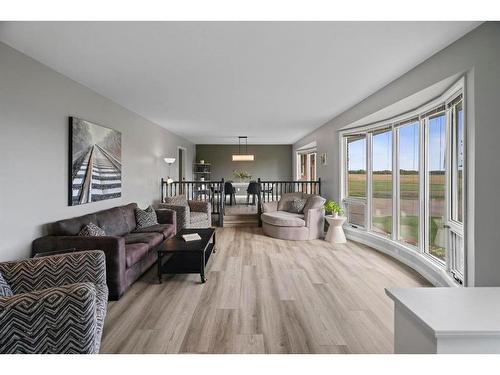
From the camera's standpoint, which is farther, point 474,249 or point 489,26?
point 474,249

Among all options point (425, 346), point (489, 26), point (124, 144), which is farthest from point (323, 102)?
point (425, 346)

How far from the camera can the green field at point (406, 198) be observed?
3621mm

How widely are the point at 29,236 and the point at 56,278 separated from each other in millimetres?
1120

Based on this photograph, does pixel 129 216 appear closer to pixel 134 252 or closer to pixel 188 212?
pixel 134 252

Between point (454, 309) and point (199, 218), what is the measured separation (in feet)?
18.1

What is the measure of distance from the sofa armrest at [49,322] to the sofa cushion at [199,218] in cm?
446

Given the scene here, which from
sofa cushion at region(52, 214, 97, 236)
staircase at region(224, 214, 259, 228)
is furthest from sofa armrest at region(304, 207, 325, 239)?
sofa cushion at region(52, 214, 97, 236)

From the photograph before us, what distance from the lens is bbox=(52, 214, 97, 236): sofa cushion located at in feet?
10.3

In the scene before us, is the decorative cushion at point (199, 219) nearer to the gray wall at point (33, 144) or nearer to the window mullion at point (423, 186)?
the gray wall at point (33, 144)

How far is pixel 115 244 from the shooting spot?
3023mm

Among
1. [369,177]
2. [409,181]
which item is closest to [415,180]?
[409,181]
